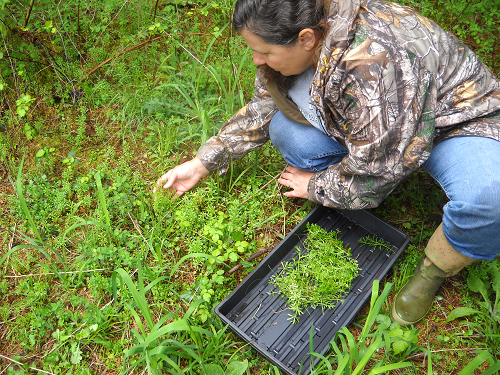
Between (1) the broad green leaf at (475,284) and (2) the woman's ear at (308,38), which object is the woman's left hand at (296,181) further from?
(1) the broad green leaf at (475,284)

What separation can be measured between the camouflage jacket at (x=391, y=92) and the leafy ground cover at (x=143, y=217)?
54 cm

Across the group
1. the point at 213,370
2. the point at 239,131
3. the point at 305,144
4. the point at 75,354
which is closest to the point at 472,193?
the point at 305,144

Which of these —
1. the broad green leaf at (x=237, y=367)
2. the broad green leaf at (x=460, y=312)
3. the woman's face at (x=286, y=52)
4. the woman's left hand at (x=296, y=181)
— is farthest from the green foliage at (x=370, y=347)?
the woman's face at (x=286, y=52)

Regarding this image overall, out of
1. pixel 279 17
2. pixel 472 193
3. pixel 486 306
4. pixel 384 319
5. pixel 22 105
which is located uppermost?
pixel 279 17

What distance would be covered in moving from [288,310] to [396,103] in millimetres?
1141

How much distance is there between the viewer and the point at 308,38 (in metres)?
1.48

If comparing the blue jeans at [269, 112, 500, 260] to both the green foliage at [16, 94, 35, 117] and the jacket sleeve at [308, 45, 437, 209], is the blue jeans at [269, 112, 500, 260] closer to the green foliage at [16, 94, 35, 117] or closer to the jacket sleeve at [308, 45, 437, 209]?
the jacket sleeve at [308, 45, 437, 209]

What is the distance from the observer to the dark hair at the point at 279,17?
139 centimetres

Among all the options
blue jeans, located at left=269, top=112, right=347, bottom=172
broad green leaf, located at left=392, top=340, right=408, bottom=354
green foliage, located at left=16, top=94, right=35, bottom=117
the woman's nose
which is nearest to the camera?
the woman's nose

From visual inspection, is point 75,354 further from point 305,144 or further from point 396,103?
point 396,103

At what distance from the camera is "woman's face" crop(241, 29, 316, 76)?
1499mm

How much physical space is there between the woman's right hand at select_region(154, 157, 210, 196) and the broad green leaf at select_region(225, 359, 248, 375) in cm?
99

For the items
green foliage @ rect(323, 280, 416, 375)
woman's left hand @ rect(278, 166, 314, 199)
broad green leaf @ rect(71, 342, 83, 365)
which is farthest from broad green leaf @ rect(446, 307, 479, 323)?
broad green leaf @ rect(71, 342, 83, 365)

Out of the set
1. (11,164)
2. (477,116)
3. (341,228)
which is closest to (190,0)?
(11,164)
